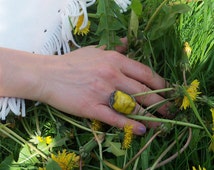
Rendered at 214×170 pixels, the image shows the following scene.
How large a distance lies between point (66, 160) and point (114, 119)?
0.19 meters

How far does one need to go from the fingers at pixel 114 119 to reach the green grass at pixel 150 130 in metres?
0.02

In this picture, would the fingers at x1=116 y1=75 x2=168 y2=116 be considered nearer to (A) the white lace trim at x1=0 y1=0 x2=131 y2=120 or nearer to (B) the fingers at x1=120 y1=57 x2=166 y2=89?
(B) the fingers at x1=120 y1=57 x2=166 y2=89

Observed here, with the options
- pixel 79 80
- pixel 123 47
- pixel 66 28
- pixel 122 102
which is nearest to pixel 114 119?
pixel 122 102

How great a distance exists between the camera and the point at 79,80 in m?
1.41

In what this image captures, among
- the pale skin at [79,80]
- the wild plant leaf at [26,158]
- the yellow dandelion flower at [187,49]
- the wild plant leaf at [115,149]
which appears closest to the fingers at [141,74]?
the pale skin at [79,80]

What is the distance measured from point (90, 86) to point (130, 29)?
23 cm

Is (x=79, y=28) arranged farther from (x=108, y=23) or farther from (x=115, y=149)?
(x=115, y=149)

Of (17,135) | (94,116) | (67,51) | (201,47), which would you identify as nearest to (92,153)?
(94,116)

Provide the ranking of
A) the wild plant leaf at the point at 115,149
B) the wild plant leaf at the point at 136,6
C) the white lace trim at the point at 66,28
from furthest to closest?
the white lace trim at the point at 66,28 → the wild plant leaf at the point at 136,6 → the wild plant leaf at the point at 115,149

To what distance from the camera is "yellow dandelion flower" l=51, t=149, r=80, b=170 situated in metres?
1.26

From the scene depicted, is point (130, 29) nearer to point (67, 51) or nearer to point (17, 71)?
point (67, 51)

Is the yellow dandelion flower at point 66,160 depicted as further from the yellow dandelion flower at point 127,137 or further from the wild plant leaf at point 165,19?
the wild plant leaf at point 165,19

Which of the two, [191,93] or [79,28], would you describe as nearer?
[191,93]

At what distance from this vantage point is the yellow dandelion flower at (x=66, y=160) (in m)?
1.26
